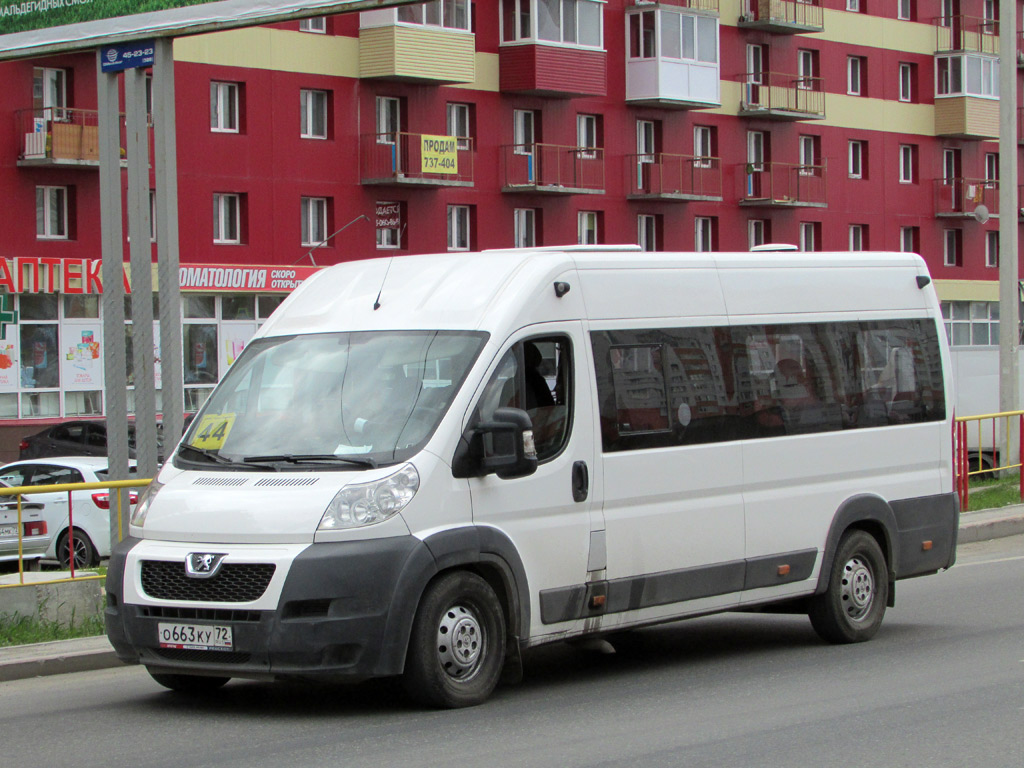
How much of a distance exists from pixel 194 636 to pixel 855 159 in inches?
2065

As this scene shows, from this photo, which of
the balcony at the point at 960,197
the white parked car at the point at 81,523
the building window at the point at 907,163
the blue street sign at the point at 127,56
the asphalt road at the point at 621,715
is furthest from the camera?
the balcony at the point at 960,197

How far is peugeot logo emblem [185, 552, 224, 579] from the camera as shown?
25.7ft

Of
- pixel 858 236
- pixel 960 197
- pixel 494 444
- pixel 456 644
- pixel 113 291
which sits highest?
pixel 960 197

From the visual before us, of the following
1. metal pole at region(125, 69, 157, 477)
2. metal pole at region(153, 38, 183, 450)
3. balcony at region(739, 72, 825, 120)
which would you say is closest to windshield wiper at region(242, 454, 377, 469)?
metal pole at region(153, 38, 183, 450)

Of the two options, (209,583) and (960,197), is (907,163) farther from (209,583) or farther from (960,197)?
(209,583)

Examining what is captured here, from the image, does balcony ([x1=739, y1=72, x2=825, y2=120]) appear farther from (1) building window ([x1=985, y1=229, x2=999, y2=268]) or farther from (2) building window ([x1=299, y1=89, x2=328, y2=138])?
(2) building window ([x1=299, y1=89, x2=328, y2=138])

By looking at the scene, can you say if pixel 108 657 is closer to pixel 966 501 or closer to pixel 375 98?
pixel 966 501

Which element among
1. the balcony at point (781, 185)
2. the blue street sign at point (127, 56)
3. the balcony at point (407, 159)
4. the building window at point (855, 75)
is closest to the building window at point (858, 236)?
the balcony at point (781, 185)

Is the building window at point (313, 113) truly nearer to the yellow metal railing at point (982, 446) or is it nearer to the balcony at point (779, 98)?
the balcony at point (779, 98)

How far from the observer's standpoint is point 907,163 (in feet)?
196

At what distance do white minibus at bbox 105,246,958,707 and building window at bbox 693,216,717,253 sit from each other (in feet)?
135

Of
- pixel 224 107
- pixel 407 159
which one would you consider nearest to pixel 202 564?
pixel 224 107

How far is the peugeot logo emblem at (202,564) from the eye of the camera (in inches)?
309

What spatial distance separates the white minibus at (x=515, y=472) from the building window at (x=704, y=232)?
41.3 meters
